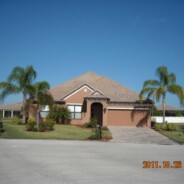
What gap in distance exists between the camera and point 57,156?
14.2 metres

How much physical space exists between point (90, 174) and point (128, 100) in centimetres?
2676

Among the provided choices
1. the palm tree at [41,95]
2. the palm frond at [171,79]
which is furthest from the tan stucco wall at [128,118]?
the palm tree at [41,95]

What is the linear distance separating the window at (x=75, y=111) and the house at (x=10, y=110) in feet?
102

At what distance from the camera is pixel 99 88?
130ft

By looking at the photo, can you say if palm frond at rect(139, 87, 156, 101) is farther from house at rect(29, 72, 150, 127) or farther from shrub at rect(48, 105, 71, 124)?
shrub at rect(48, 105, 71, 124)

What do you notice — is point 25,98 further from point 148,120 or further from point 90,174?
point 90,174

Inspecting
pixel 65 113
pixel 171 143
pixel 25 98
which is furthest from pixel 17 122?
pixel 171 143

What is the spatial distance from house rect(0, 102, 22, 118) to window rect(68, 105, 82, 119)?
3100 cm

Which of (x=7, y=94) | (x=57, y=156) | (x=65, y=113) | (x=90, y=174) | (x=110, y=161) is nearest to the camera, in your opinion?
(x=90, y=174)

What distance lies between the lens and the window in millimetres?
36562

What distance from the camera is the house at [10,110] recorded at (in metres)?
64.8

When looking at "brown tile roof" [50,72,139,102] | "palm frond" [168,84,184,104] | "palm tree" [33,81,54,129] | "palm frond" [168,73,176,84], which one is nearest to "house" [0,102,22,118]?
"brown tile roof" [50,72,139,102]

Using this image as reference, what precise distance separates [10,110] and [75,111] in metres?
32.5

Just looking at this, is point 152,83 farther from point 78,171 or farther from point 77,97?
point 78,171
